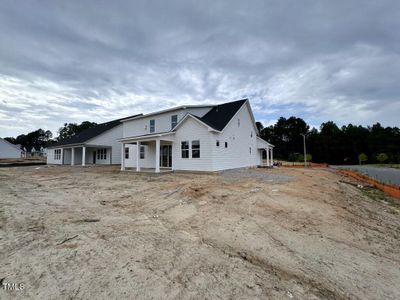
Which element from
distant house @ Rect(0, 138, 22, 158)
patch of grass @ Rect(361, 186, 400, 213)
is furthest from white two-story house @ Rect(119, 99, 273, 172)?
distant house @ Rect(0, 138, 22, 158)

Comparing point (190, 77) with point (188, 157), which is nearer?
point (188, 157)

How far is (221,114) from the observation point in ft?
58.5

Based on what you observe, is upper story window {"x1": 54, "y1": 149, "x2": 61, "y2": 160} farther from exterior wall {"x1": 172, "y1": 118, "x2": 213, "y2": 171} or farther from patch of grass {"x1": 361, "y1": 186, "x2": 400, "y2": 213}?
patch of grass {"x1": 361, "y1": 186, "x2": 400, "y2": 213}

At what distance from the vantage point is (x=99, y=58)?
14.8 metres

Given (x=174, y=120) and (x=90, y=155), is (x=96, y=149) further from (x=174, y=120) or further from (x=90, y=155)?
(x=174, y=120)

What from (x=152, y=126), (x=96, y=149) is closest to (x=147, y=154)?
(x=152, y=126)

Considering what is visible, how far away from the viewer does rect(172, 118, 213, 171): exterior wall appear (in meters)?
14.4

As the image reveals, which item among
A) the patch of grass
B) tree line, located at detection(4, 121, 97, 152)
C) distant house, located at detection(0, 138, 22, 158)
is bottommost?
the patch of grass

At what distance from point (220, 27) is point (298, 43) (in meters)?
5.32

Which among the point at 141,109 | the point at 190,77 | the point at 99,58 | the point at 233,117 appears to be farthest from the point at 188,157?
the point at 141,109

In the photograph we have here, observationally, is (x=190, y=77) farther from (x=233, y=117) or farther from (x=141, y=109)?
(x=141, y=109)

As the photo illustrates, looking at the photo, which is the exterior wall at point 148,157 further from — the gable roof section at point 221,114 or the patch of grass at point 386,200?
the patch of grass at point 386,200

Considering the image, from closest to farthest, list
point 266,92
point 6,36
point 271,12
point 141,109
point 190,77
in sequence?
point 271,12, point 6,36, point 190,77, point 266,92, point 141,109

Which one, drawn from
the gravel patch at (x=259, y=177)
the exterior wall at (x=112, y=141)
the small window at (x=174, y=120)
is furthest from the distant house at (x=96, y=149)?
the gravel patch at (x=259, y=177)
